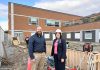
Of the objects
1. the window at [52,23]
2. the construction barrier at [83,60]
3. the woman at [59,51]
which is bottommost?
the construction barrier at [83,60]

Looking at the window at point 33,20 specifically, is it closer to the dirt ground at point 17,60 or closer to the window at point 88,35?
the window at point 88,35

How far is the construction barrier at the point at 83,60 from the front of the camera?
10.2 meters

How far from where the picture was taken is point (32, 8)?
207ft

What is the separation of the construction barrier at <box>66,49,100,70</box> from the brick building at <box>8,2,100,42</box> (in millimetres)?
35154

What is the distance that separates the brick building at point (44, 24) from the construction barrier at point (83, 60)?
3515cm

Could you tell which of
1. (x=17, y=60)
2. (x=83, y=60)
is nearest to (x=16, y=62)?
(x=17, y=60)

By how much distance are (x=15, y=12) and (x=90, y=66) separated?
160 ft

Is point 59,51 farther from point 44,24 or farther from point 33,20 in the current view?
point 44,24

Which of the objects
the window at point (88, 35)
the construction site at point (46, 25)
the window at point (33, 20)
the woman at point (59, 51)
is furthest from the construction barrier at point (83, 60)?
the window at point (33, 20)

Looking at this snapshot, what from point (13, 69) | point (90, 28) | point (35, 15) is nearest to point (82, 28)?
point (90, 28)

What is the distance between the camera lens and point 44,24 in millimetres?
66125

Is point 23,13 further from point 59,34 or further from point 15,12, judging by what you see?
point 59,34

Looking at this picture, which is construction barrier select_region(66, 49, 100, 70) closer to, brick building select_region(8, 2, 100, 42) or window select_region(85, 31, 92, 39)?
brick building select_region(8, 2, 100, 42)

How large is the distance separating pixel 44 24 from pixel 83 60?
54.8 meters
